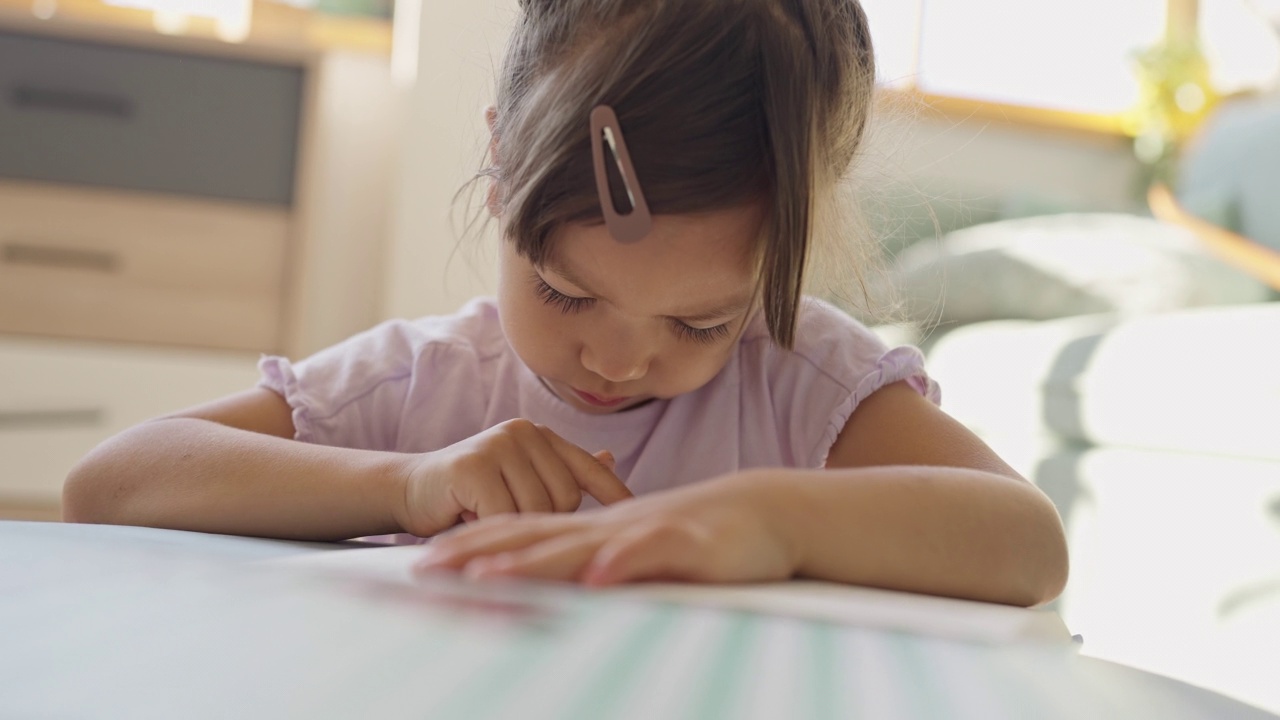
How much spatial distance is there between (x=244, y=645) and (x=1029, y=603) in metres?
0.40

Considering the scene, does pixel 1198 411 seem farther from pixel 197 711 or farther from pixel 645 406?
pixel 197 711

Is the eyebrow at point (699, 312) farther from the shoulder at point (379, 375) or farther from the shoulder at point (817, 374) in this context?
the shoulder at point (379, 375)

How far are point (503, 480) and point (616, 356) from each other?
117 millimetres

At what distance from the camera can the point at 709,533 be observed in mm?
420

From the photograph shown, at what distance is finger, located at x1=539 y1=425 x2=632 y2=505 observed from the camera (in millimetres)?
582

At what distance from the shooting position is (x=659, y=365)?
2.24ft

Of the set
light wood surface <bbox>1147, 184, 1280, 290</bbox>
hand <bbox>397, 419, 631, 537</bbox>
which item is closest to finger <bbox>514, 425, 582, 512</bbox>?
hand <bbox>397, 419, 631, 537</bbox>

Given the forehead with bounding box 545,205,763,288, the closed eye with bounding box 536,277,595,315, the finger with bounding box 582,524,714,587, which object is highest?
the forehead with bounding box 545,205,763,288

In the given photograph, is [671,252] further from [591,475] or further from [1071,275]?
[1071,275]

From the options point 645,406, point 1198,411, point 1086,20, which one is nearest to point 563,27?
point 645,406

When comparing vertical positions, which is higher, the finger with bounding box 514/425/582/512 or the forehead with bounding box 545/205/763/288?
the forehead with bounding box 545/205/763/288

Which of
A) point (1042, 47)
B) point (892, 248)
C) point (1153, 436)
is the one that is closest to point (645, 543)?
point (1153, 436)

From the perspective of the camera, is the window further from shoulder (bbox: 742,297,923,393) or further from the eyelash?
the eyelash

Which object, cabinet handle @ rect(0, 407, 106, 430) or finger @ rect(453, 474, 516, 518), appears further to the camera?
cabinet handle @ rect(0, 407, 106, 430)
